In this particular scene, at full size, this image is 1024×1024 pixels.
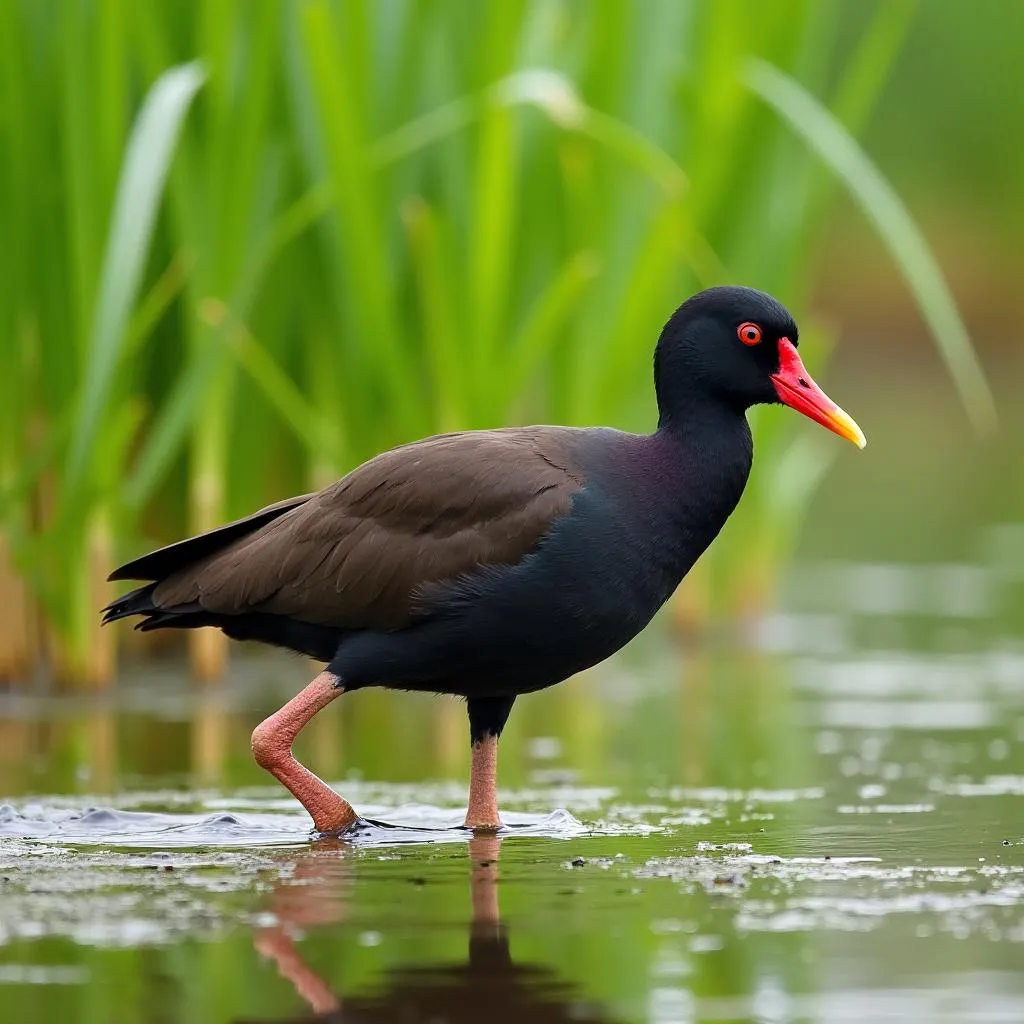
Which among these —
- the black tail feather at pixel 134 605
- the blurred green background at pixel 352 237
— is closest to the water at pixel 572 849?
the black tail feather at pixel 134 605

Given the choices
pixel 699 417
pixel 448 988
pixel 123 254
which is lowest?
pixel 448 988

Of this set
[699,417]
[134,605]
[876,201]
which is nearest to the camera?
[699,417]

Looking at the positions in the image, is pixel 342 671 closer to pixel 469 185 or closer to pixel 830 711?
pixel 830 711

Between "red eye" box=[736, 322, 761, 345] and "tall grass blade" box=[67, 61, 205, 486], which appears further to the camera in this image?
"tall grass blade" box=[67, 61, 205, 486]

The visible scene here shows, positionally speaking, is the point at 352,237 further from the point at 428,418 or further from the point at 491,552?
the point at 491,552

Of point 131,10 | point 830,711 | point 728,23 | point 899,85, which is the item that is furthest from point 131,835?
point 899,85

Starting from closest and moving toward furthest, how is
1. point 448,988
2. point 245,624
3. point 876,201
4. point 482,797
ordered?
point 448,988 < point 482,797 < point 245,624 < point 876,201

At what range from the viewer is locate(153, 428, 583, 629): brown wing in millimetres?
6039

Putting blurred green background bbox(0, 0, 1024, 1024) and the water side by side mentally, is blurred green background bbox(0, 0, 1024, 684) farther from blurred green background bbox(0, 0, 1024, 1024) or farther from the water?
the water

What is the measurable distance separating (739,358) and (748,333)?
8cm

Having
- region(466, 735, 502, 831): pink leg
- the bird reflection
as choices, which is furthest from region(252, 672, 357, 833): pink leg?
the bird reflection

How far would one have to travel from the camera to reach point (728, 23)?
978 cm

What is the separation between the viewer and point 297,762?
6242 millimetres

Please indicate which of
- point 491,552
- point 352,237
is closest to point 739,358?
point 491,552
